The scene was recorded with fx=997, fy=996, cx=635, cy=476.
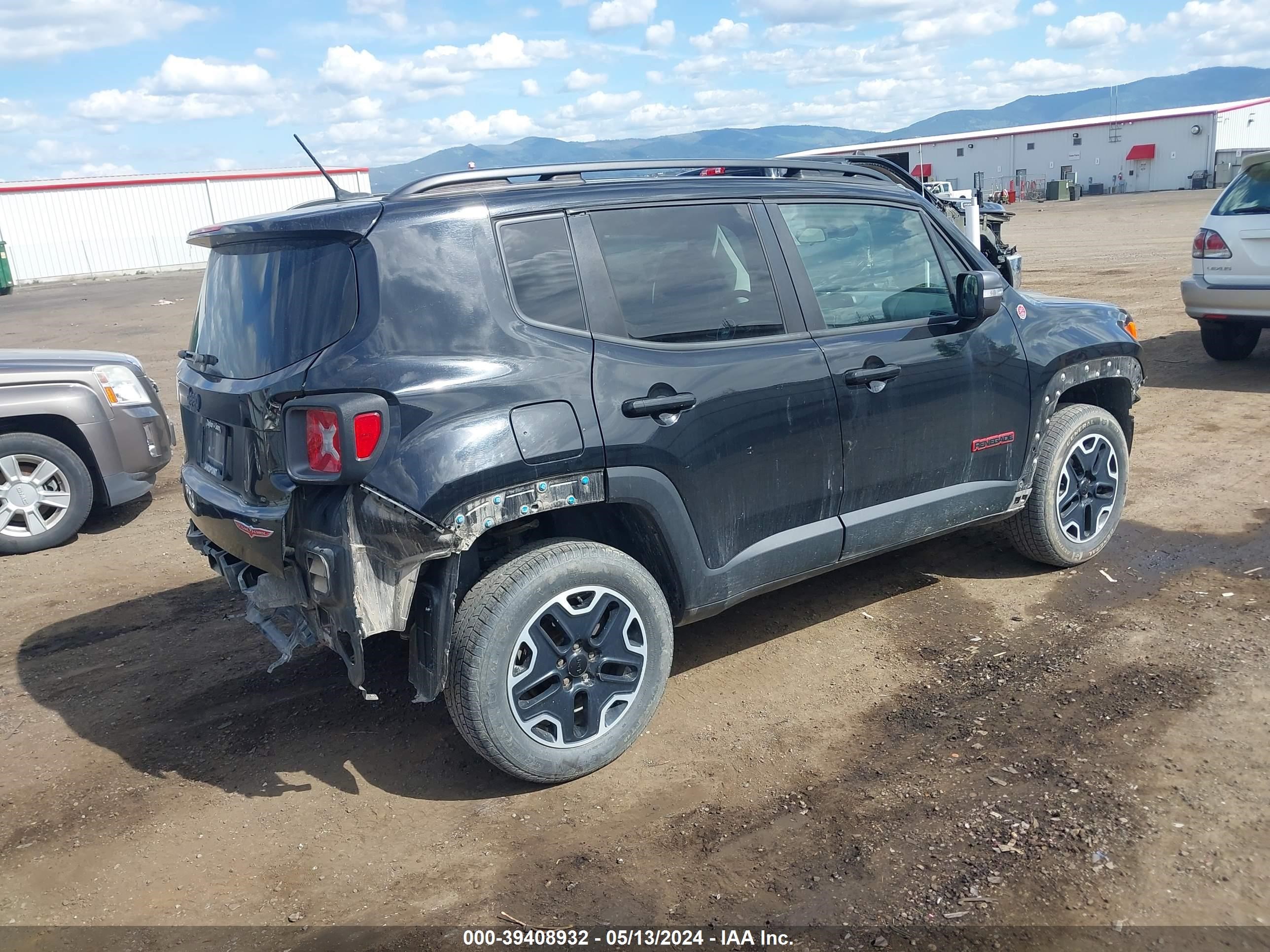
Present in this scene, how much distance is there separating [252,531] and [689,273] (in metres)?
1.84

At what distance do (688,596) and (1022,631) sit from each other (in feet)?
5.72

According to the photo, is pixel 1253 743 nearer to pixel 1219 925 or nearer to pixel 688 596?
pixel 1219 925

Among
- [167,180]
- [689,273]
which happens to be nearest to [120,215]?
[167,180]

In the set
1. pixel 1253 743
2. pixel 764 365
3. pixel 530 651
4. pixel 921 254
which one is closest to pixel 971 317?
pixel 921 254

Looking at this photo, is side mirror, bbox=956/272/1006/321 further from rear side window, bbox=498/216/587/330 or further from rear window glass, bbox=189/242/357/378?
rear window glass, bbox=189/242/357/378

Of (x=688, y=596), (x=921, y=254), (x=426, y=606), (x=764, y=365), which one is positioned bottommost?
(x=688, y=596)

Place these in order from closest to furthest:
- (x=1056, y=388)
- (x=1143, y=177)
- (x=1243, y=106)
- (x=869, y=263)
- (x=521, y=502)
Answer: (x=521, y=502) → (x=869, y=263) → (x=1056, y=388) → (x=1243, y=106) → (x=1143, y=177)

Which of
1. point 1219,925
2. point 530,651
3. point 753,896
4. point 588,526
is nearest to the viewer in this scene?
point 1219,925

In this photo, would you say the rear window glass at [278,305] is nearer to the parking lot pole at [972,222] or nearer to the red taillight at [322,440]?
the red taillight at [322,440]

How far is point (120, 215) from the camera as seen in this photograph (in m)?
45.2

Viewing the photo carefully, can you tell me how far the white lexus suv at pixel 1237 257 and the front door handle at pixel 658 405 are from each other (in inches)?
Answer: 284

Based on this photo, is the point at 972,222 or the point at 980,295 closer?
the point at 980,295

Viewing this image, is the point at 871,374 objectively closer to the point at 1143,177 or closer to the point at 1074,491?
the point at 1074,491

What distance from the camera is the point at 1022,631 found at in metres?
4.53
